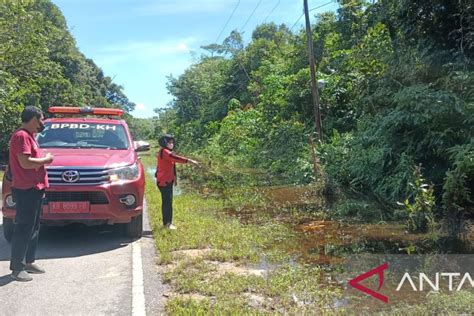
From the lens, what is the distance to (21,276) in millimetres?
5227

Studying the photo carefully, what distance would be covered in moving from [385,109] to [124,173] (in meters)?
8.07

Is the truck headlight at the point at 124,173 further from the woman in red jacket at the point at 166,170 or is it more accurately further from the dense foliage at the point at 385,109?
the dense foliage at the point at 385,109

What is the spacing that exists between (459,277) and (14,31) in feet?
64.7

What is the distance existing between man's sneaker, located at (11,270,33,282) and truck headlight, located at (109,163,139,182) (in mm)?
1757

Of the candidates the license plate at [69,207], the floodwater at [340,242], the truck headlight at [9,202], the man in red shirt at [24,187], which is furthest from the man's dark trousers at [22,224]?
the floodwater at [340,242]

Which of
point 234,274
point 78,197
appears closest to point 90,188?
point 78,197

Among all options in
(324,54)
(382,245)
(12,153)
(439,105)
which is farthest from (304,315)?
(324,54)

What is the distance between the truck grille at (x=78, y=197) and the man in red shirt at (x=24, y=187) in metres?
1.05

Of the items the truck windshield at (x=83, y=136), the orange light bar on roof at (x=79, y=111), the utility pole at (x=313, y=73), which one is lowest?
the truck windshield at (x=83, y=136)

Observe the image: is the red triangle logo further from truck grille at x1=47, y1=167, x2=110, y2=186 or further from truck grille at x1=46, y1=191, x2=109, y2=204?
truck grille at x1=47, y1=167, x2=110, y2=186

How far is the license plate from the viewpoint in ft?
Answer: 20.9

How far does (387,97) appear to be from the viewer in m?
12.4

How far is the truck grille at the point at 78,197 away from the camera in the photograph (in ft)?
21.0

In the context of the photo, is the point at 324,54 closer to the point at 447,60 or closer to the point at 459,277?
the point at 447,60
